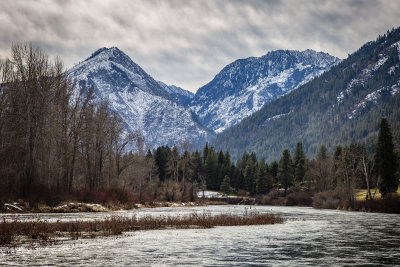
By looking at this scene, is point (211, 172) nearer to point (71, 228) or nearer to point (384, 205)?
point (384, 205)

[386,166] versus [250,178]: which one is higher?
[250,178]

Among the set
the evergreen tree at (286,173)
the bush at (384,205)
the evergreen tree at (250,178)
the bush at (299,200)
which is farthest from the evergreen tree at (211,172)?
the bush at (384,205)

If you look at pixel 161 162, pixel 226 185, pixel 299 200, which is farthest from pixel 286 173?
pixel 161 162

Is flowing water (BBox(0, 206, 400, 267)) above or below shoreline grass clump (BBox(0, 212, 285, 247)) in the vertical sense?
below

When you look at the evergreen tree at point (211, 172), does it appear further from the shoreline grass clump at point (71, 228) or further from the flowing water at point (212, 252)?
the flowing water at point (212, 252)

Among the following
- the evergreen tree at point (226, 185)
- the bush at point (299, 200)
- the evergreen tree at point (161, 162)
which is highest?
the evergreen tree at point (161, 162)

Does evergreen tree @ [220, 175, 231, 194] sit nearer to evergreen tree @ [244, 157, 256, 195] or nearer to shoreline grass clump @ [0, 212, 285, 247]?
evergreen tree @ [244, 157, 256, 195]

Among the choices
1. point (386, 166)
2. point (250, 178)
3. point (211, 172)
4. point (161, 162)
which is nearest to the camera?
point (386, 166)

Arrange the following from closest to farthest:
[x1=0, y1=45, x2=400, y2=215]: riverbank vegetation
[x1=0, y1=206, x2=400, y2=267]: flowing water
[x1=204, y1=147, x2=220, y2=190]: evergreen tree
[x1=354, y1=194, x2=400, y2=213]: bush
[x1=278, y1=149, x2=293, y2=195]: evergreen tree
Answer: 1. [x1=0, y1=206, x2=400, y2=267]: flowing water
2. [x1=0, y1=45, x2=400, y2=215]: riverbank vegetation
3. [x1=354, y1=194, x2=400, y2=213]: bush
4. [x1=278, y1=149, x2=293, y2=195]: evergreen tree
5. [x1=204, y1=147, x2=220, y2=190]: evergreen tree

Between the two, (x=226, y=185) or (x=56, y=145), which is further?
(x=226, y=185)

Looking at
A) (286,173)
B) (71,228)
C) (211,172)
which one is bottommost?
(71,228)

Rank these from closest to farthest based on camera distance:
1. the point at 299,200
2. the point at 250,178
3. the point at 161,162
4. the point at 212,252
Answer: the point at 212,252 < the point at 299,200 < the point at 161,162 < the point at 250,178

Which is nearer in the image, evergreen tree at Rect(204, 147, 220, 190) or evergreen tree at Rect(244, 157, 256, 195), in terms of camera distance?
Result: evergreen tree at Rect(244, 157, 256, 195)

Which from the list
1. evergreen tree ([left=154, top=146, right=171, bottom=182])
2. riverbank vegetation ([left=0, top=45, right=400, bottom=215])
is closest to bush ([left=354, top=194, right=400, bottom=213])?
riverbank vegetation ([left=0, top=45, right=400, bottom=215])
